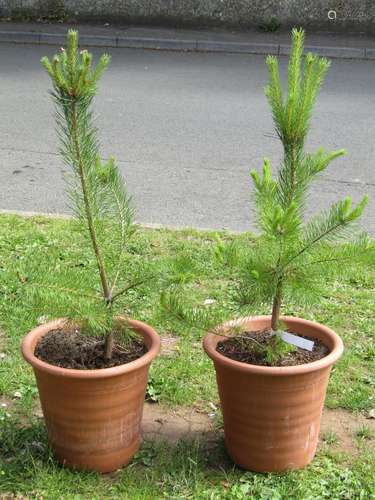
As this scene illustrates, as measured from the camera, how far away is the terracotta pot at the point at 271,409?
3.12 metres

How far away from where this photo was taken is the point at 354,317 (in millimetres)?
4695

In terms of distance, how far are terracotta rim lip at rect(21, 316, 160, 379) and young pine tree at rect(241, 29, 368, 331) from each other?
1.35 feet

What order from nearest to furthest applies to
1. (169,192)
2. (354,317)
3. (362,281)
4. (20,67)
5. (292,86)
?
(292,86), (354,317), (362,281), (169,192), (20,67)

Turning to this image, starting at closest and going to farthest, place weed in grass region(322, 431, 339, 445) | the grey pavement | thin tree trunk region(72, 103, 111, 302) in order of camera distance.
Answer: thin tree trunk region(72, 103, 111, 302) < weed in grass region(322, 431, 339, 445) < the grey pavement

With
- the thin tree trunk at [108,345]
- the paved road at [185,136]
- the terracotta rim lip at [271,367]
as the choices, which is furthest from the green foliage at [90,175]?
the paved road at [185,136]

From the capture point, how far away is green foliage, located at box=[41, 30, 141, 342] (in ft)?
9.46

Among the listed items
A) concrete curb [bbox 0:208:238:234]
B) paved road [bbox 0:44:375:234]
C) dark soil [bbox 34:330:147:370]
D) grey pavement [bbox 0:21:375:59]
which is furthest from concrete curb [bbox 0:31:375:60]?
dark soil [bbox 34:330:147:370]

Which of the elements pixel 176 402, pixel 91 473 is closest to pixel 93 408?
pixel 91 473

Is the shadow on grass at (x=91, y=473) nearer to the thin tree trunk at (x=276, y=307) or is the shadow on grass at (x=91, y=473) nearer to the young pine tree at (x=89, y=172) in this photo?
the young pine tree at (x=89, y=172)

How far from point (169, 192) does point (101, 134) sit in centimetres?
179

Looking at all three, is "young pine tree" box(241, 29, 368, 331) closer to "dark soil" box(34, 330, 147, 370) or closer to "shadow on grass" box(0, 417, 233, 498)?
"dark soil" box(34, 330, 147, 370)

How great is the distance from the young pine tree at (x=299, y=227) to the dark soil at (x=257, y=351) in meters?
0.20

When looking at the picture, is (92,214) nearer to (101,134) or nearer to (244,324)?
(244,324)

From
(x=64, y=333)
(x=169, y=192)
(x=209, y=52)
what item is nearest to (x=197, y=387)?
(x=64, y=333)
